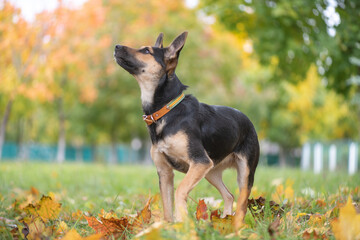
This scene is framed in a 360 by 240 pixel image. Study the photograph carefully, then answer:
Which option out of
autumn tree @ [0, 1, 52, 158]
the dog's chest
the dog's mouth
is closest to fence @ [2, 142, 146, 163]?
autumn tree @ [0, 1, 52, 158]

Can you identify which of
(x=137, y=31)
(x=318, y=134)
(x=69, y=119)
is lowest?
(x=318, y=134)

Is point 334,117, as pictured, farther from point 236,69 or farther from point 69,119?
point 69,119

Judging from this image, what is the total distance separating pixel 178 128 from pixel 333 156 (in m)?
17.0

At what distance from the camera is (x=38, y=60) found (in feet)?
49.6

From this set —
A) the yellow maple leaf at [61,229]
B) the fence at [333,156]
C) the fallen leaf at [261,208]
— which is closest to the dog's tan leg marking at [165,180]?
the fallen leaf at [261,208]

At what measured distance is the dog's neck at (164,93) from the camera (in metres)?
3.40

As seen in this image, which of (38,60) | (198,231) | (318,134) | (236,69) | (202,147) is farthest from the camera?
(318,134)

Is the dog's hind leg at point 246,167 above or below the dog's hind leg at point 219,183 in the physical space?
above

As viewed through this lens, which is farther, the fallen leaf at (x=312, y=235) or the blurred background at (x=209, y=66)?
the blurred background at (x=209, y=66)

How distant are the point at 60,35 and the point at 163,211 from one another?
1341 cm

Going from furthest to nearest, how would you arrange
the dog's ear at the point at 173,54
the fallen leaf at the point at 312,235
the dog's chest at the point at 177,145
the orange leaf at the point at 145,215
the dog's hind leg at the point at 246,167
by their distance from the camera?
the dog's hind leg at the point at 246,167 → the dog's ear at the point at 173,54 → the dog's chest at the point at 177,145 → the orange leaf at the point at 145,215 → the fallen leaf at the point at 312,235

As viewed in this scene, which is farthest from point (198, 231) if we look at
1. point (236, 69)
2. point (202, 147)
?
point (236, 69)

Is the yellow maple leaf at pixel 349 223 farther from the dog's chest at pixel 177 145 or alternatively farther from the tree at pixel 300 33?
the tree at pixel 300 33

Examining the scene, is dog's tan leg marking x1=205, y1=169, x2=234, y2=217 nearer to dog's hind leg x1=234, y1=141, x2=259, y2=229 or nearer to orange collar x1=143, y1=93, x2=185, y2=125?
dog's hind leg x1=234, y1=141, x2=259, y2=229
